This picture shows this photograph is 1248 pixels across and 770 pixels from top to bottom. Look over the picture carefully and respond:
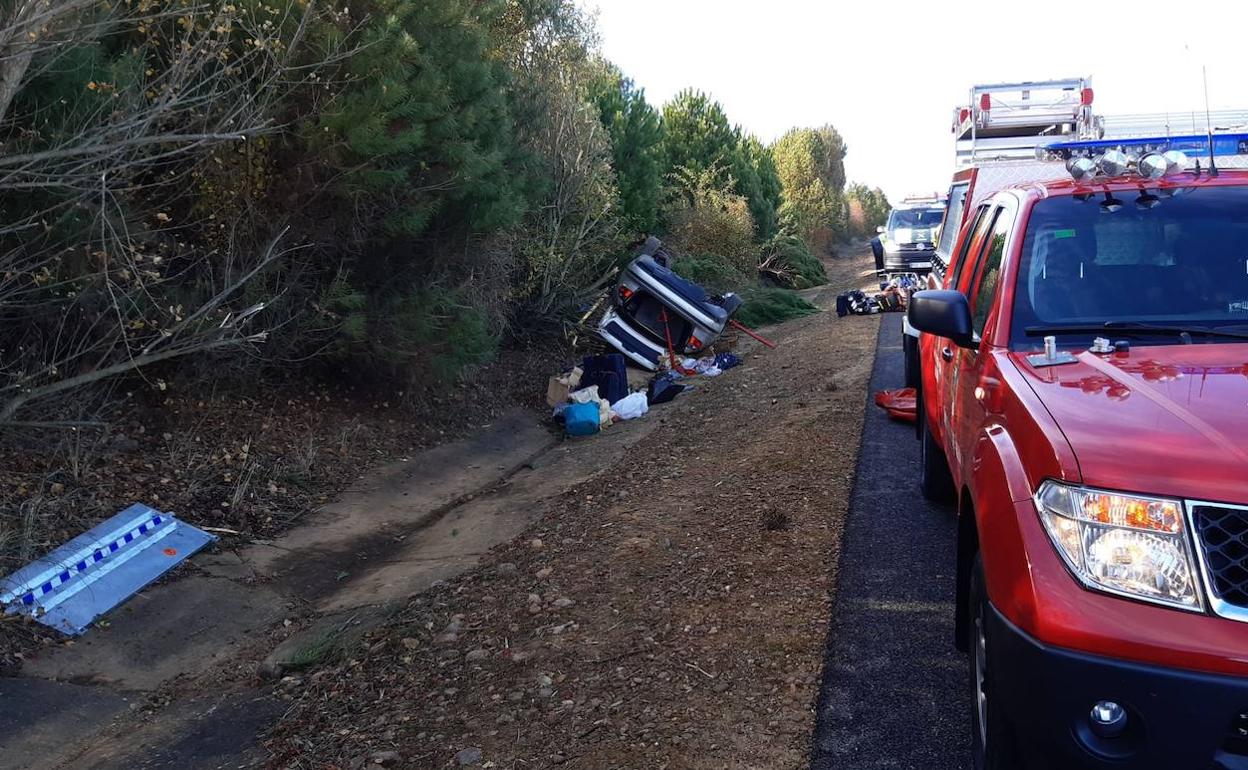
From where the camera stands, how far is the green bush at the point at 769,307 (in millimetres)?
21766

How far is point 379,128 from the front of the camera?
895 centimetres

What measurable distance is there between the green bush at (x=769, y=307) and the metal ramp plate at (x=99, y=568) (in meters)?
14.9

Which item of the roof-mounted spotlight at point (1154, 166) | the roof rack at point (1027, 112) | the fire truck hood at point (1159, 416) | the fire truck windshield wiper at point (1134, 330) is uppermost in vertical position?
the roof rack at point (1027, 112)

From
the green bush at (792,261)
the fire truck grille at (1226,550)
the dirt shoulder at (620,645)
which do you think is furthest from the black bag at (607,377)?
the green bush at (792,261)

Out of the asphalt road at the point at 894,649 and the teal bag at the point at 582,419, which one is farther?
the teal bag at the point at 582,419

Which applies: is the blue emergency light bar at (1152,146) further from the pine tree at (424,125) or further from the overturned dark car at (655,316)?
the overturned dark car at (655,316)

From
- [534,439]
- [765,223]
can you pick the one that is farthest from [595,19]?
[765,223]

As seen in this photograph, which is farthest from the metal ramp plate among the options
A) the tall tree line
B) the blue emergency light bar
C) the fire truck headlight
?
the blue emergency light bar

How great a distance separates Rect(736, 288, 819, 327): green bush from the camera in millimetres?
21766

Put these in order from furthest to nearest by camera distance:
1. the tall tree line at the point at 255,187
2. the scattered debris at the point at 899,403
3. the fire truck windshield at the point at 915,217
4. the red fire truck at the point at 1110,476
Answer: the fire truck windshield at the point at 915,217
the scattered debris at the point at 899,403
the tall tree line at the point at 255,187
the red fire truck at the point at 1110,476

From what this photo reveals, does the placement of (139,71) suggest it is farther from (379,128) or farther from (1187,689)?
(1187,689)

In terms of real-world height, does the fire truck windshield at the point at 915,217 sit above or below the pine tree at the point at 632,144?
below

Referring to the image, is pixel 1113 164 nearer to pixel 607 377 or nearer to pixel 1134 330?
pixel 1134 330

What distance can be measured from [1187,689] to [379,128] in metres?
7.89
